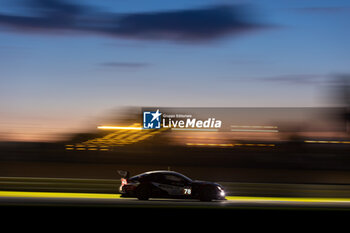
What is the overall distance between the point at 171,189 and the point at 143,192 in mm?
921

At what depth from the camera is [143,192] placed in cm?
1534

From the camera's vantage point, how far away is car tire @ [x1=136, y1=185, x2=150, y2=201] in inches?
603

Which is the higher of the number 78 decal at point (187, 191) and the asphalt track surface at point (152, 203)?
the number 78 decal at point (187, 191)

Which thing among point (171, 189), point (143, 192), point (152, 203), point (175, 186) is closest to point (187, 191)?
point (175, 186)

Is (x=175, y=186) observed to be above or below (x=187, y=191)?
above

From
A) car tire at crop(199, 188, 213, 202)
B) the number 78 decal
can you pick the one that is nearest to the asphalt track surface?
car tire at crop(199, 188, 213, 202)

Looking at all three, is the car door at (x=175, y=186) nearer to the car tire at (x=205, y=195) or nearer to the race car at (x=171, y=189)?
the race car at (x=171, y=189)

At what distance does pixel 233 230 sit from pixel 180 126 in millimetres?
31932

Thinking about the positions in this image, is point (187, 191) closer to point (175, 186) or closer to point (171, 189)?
point (175, 186)

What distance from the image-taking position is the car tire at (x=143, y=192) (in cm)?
1530

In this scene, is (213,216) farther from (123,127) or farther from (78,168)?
(123,127)

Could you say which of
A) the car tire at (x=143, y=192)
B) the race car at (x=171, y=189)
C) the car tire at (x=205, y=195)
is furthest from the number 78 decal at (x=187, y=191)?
the car tire at (x=143, y=192)

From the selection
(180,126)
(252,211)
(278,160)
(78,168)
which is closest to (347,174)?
(278,160)

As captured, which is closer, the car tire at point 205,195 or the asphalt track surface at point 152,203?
the asphalt track surface at point 152,203
